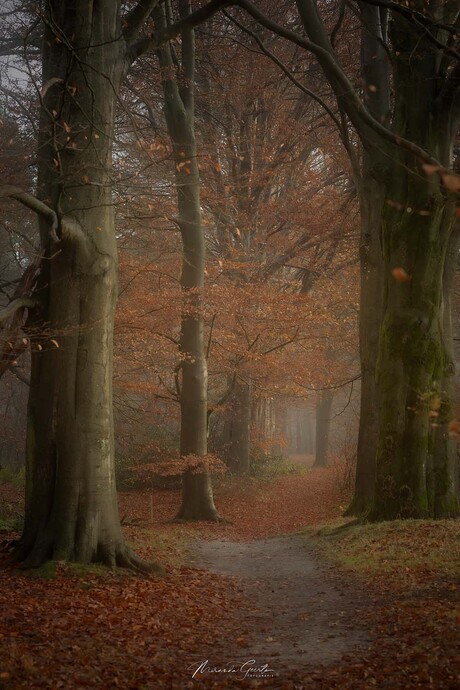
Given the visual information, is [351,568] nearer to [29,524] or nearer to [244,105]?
[29,524]

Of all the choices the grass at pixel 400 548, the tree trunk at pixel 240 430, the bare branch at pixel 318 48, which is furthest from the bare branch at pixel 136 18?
the tree trunk at pixel 240 430

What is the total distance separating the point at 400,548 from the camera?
8148mm

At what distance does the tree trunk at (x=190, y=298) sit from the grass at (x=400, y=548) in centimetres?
480

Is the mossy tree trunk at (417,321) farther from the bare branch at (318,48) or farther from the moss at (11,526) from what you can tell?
the moss at (11,526)

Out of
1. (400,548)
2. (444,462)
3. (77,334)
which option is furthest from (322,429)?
(77,334)

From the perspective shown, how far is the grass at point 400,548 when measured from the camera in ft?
24.2

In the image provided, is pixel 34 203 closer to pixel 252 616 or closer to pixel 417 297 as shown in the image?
pixel 252 616

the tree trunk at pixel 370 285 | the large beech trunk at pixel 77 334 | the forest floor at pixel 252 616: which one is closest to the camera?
the forest floor at pixel 252 616

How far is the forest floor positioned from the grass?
26 millimetres

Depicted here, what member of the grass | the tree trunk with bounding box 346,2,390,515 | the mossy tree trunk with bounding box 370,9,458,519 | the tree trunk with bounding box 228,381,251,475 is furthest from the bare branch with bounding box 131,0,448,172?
the tree trunk with bounding box 228,381,251,475

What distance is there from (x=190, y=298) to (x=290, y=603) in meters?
8.26

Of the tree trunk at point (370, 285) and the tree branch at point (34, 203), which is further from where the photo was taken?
the tree trunk at point (370, 285)

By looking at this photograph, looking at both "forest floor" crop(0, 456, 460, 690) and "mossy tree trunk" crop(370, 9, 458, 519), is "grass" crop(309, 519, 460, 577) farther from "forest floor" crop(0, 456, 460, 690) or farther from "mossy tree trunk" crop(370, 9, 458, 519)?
"mossy tree trunk" crop(370, 9, 458, 519)

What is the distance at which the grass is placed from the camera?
7.39 meters
